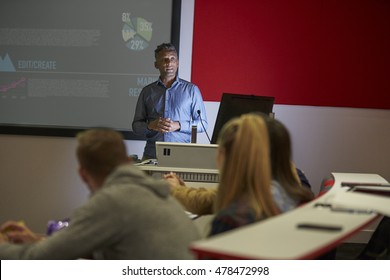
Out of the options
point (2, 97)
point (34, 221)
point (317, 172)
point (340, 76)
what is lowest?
point (34, 221)

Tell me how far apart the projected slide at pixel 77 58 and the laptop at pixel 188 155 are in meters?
2.26

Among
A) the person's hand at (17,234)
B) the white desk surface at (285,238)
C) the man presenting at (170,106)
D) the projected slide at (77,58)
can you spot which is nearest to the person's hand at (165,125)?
the man presenting at (170,106)

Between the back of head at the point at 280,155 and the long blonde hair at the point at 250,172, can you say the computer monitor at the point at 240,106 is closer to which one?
the back of head at the point at 280,155

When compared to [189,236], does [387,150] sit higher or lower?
lower

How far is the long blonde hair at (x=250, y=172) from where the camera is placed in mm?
2240

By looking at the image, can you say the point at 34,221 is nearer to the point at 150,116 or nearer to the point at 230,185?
the point at 150,116

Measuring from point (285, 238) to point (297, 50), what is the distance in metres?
4.53

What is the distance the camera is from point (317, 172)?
6.28 m

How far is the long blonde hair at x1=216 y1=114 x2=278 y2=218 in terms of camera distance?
224cm

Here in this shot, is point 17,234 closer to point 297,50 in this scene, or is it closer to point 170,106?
point 170,106

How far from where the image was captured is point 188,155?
4.02 meters

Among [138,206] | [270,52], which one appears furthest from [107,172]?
[270,52]

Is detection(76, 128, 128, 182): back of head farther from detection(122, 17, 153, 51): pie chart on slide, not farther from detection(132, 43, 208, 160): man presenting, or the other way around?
detection(122, 17, 153, 51): pie chart on slide

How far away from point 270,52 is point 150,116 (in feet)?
4.56
